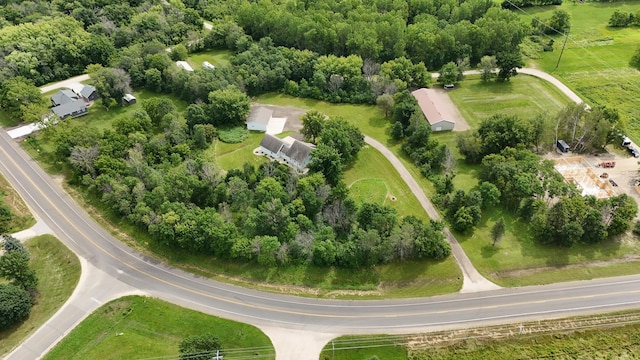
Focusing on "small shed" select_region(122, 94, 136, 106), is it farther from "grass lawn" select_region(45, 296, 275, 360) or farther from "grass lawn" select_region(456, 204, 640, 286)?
"grass lawn" select_region(456, 204, 640, 286)

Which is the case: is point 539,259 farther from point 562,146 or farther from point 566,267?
point 562,146

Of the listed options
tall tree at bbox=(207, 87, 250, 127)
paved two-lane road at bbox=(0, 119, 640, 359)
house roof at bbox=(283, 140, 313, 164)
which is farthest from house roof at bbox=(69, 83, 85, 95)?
house roof at bbox=(283, 140, 313, 164)

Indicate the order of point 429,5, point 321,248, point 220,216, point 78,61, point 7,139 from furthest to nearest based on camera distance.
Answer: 1. point 429,5
2. point 78,61
3. point 7,139
4. point 220,216
5. point 321,248

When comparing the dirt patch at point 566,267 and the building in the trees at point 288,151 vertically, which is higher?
the building in the trees at point 288,151

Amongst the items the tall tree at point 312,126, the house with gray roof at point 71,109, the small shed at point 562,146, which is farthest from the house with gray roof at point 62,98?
the small shed at point 562,146

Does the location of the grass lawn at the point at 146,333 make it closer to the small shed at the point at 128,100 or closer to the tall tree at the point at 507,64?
the small shed at the point at 128,100

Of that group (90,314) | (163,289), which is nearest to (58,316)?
(90,314)

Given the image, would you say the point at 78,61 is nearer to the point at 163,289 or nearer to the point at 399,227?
the point at 163,289

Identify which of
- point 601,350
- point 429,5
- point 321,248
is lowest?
point 601,350
